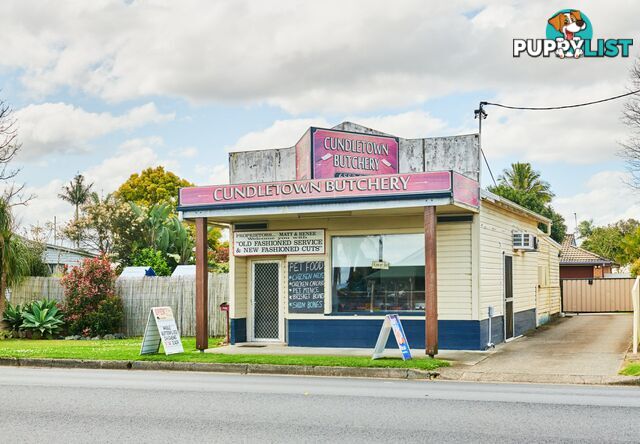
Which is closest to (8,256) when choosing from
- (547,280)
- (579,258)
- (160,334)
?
(160,334)

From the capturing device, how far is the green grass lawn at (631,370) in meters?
13.7

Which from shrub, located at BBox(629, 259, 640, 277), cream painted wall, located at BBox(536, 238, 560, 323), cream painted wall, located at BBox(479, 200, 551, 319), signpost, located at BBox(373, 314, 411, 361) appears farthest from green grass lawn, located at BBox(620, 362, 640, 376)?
shrub, located at BBox(629, 259, 640, 277)

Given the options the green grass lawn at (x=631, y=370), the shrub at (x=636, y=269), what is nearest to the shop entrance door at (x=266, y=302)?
the green grass lawn at (x=631, y=370)

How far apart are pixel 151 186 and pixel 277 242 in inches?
1914

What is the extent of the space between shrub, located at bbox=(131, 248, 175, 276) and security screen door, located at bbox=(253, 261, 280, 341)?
1714cm

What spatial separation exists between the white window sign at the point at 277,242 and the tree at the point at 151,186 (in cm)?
4660

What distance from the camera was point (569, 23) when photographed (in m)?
22.1

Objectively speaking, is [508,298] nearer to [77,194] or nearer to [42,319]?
[42,319]

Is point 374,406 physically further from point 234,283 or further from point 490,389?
point 234,283

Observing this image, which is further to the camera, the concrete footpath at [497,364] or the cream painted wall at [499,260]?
the cream painted wall at [499,260]

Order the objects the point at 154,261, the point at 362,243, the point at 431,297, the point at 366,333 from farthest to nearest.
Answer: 1. the point at 154,261
2. the point at 362,243
3. the point at 366,333
4. the point at 431,297

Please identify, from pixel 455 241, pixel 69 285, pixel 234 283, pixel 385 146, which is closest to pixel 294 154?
pixel 385 146

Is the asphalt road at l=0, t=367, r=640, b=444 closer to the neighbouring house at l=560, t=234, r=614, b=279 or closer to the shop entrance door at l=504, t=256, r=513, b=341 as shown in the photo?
the shop entrance door at l=504, t=256, r=513, b=341

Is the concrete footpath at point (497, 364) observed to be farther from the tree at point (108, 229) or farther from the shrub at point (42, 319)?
the tree at point (108, 229)
